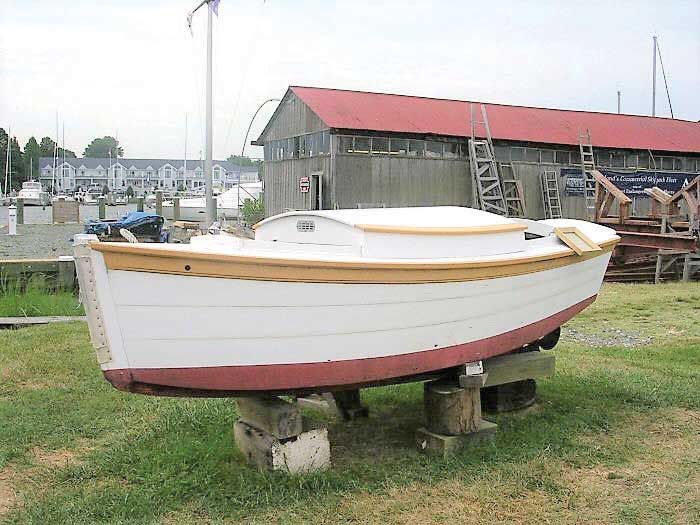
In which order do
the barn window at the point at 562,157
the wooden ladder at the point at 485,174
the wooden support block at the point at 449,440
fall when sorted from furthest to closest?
1. the barn window at the point at 562,157
2. the wooden ladder at the point at 485,174
3. the wooden support block at the point at 449,440

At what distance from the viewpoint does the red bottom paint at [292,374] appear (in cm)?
433

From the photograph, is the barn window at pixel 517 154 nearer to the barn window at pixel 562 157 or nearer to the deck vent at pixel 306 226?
the barn window at pixel 562 157

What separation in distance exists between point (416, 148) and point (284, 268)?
18.2 metres

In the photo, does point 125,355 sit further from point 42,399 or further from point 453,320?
point 42,399

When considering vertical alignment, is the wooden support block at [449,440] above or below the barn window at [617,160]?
below

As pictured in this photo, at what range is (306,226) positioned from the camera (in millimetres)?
5477

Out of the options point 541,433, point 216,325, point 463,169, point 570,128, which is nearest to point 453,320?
point 541,433

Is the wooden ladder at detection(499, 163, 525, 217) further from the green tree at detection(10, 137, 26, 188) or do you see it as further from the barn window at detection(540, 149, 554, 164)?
the green tree at detection(10, 137, 26, 188)

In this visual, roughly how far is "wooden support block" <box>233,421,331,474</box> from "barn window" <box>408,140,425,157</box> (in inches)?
688

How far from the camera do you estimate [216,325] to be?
4324mm

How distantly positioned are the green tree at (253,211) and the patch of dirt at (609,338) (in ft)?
64.6

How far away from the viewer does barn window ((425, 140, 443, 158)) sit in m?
22.3

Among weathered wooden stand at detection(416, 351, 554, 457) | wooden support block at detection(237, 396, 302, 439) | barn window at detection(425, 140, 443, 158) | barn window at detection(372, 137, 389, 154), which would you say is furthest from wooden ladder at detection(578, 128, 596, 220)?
wooden support block at detection(237, 396, 302, 439)

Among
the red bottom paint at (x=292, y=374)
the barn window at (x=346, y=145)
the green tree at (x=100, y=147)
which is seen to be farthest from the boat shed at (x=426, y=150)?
the green tree at (x=100, y=147)
